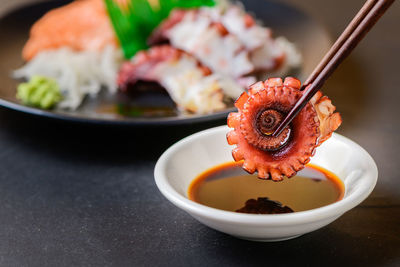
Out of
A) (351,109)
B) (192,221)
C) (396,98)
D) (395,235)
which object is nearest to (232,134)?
(192,221)

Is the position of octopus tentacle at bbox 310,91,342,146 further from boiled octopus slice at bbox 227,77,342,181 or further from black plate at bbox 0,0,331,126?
black plate at bbox 0,0,331,126

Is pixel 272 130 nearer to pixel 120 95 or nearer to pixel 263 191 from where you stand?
pixel 263 191

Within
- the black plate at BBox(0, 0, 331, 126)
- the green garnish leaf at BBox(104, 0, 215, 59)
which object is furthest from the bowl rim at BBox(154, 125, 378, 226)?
the green garnish leaf at BBox(104, 0, 215, 59)

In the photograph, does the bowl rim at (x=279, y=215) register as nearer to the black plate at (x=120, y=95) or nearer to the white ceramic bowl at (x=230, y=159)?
the white ceramic bowl at (x=230, y=159)

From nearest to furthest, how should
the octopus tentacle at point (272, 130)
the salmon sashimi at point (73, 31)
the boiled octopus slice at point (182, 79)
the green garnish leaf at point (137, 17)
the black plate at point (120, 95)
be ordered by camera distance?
the octopus tentacle at point (272, 130) < the black plate at point (120, 95) < the boiled octopus slice at point (182, 79) < the green garnish leaf at point (137, 17) < the salmon sashimi at point (73, 31)

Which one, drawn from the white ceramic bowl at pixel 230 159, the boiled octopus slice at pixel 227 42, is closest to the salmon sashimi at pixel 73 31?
the boiled octopus slice at pixel 227 42
